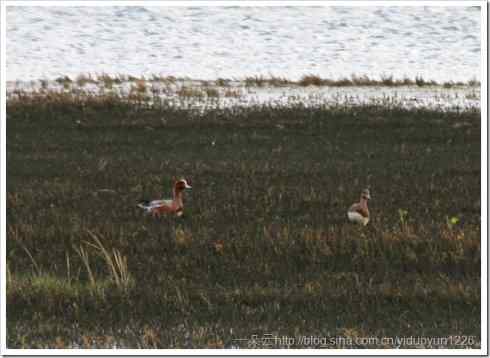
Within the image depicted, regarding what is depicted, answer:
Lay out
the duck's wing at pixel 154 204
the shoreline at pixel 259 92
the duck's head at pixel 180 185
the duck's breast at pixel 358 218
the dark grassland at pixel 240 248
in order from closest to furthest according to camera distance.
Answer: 1. the dark grassland at pixel 240 248
2. the duck's breast at pixel 358 218
3. the duck's head at pixel 180 185
4. the duck's wing at pixel 154 204
5. the shoreline at pixel 259 92

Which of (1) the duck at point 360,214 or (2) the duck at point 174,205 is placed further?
(2) the duck at point 174,205

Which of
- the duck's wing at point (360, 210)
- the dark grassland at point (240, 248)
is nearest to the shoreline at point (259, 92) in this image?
the dark grassland at point (240, 248)

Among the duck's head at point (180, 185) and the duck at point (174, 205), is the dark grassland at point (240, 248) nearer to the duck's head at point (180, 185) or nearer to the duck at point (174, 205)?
the duck at point (174, 205)

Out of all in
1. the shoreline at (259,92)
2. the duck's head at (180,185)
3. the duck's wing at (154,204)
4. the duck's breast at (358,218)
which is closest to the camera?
the duck's breast at (358,218)

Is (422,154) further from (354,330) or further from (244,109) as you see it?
(354,330)

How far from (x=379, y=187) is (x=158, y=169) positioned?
475 centimetres

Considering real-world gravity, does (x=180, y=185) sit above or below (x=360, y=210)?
below

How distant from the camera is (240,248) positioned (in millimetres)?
10555

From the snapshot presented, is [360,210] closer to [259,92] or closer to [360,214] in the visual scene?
[360,214]

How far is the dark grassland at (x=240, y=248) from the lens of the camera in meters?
8.09

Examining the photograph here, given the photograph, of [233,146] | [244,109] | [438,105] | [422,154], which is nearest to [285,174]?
[422,154]

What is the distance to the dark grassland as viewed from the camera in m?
8.09

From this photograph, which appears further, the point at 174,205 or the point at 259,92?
the point at 259,92

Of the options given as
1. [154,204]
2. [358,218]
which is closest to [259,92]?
[154,204]
